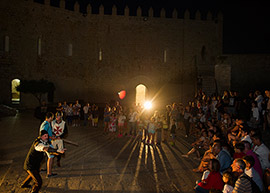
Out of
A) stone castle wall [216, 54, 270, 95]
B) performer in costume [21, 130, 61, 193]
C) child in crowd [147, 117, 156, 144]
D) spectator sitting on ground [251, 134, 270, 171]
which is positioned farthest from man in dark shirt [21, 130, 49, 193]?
stone castle wall [216, 54, 270, 95]

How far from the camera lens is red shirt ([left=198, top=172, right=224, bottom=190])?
380 cm

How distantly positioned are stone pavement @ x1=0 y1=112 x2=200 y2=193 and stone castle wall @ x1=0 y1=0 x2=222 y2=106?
13105 millimetres

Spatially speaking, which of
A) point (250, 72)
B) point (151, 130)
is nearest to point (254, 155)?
point (151, 130)

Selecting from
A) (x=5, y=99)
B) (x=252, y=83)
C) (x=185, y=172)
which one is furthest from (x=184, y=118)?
(x=5, y=99)

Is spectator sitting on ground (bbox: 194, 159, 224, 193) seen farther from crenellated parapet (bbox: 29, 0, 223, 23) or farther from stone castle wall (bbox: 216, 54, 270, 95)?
crenellated parapet (bbox: 29, 0, 223, 23)

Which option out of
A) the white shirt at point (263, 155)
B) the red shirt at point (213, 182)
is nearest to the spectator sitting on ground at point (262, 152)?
the white shirt at point (263, 155)

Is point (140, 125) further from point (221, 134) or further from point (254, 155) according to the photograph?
point (254, 155)

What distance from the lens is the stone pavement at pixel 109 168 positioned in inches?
182

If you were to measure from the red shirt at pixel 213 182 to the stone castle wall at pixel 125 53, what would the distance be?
17.3 m

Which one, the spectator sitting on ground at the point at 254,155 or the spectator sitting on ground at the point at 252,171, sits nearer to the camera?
the spectator sitting on ground at the point at 252,171

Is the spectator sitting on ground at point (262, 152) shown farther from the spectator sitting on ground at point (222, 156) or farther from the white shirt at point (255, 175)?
the white shirt at point (255, 175)

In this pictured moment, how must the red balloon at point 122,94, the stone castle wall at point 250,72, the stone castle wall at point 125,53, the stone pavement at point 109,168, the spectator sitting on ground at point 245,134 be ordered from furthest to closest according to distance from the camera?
the red balloon at point 122,94, the stone castle wall at point 125,53, the stone castle wall at point 250,72, the spectator sitting on ground at point 245,134, the stone pavement at point 109,168

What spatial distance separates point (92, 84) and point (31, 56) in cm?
601

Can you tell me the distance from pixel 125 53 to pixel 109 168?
17.3 m
